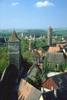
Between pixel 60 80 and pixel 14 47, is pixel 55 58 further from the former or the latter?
pixel 60 80

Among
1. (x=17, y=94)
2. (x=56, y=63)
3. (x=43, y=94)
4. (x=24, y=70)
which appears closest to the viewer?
(x=43, y=94)

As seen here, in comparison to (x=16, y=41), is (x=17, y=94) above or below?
below

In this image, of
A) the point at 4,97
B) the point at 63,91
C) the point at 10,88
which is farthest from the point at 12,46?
the point at 63,91

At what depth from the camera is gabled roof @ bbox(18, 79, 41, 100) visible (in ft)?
57.5

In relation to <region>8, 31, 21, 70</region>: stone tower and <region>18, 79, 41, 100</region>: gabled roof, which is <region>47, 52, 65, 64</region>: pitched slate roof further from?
<region>18, 79, 41, 100</region>: gabled roof

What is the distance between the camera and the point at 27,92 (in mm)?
18453

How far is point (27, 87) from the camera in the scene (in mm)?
18969

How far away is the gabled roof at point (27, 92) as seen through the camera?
17.5 meters

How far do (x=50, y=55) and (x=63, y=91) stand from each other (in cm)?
2088

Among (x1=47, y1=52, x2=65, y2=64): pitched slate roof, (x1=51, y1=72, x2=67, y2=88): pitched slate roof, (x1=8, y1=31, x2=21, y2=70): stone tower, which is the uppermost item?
(x1=8, y1=31, x2=21, y2=70): stone tower

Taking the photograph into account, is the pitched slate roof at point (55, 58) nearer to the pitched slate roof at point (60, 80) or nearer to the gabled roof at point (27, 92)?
the pitched slate roof at point (60, 80)

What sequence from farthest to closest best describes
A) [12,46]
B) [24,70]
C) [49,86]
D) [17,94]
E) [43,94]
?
[24,70]
[12,46]
[49,86]
[17,94]
[43,94]

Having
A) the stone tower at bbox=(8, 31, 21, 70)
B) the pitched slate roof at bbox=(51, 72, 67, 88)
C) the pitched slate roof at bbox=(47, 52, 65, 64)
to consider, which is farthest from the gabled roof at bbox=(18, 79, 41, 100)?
the pitched slate roof at bbox=(47, 52, 65, 64)

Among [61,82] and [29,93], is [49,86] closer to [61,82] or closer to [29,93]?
[61,82]
